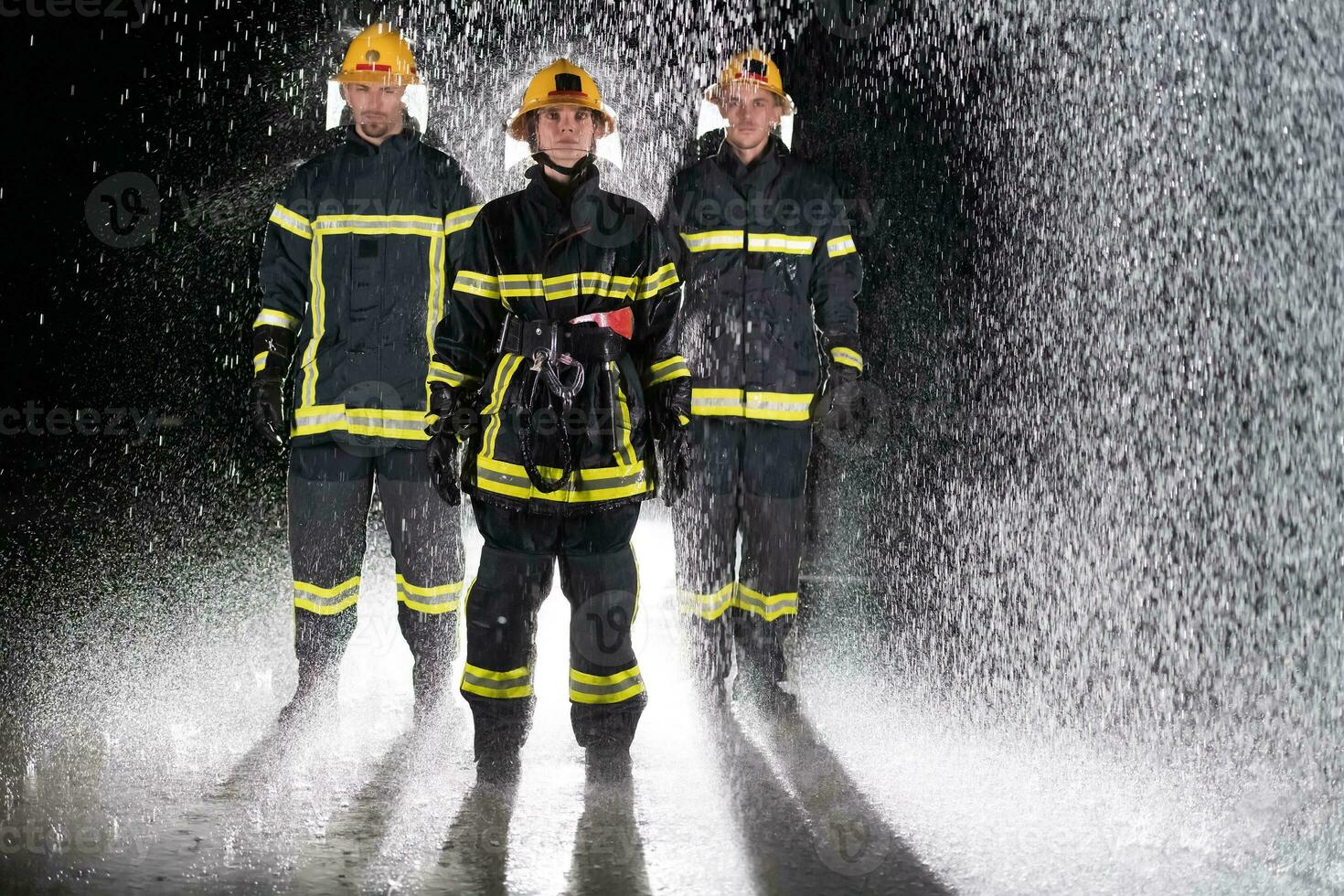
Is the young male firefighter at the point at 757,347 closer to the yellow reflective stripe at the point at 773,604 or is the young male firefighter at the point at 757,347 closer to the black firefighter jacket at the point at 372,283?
the yellow reflective stripe at the point at 773,604

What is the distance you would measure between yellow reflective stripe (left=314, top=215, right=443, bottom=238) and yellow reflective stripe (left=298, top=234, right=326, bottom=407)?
0.23 ft

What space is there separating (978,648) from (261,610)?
119 inches

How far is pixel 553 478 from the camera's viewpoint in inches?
115

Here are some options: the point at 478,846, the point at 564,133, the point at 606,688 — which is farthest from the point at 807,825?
the point at 564,133

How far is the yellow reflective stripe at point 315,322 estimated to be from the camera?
11.8 ft

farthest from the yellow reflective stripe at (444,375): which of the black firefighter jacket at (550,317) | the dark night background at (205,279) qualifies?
the dark night background at (205,279)

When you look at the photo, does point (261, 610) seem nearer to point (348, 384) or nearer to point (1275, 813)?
point (348, 384)

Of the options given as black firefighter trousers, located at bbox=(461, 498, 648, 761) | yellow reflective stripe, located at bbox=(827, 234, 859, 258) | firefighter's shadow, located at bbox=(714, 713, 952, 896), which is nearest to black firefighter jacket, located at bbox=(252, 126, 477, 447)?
black firefighter trousers, located at bbox=(461, 498, 648, 761)

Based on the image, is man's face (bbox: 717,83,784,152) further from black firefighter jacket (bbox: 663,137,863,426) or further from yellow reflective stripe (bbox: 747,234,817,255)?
yellow reflective stripe (bbox: 747,234,817,255)

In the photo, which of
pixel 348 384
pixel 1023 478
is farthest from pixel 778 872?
pixel 1023 478

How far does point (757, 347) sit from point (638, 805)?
1.61 meters

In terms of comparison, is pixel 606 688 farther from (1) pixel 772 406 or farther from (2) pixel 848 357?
→ (2) pixel 848 357

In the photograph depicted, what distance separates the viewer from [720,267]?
3939 millimetres

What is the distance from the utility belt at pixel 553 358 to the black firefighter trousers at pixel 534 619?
166mm
